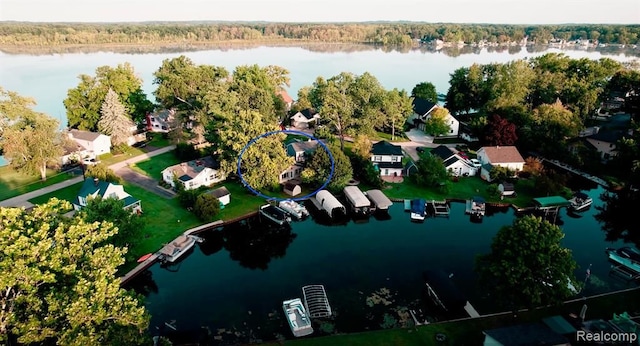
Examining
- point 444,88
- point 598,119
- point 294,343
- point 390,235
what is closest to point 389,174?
point 390,235

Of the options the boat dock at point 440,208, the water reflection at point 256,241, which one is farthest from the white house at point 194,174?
the boat dock at point 440,208

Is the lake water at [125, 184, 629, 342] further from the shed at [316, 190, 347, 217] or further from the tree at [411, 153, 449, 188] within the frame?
the tree at [411, 153, 449, 188]

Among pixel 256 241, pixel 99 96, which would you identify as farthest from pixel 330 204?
pixel 99 96

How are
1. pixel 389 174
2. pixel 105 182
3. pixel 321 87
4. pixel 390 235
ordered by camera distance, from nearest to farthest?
1. pixel 390 235
2. pixel 105 182
3. pixel 389 174
4. pixel 321 87

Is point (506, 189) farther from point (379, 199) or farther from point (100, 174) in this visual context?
point (100, 174)

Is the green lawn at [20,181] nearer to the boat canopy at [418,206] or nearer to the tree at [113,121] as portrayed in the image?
the tree at [113,121]

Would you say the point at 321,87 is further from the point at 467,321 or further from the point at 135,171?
the point at 467,321
